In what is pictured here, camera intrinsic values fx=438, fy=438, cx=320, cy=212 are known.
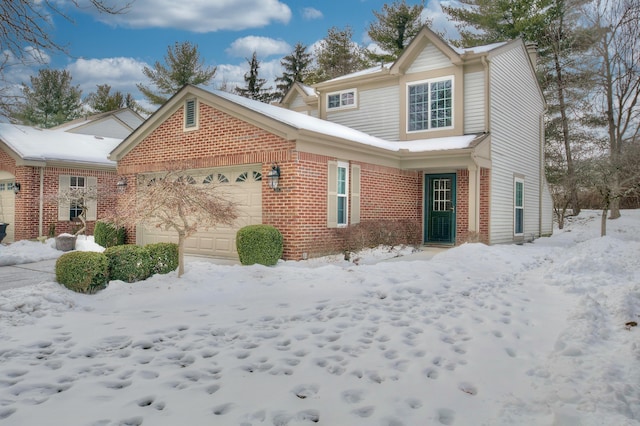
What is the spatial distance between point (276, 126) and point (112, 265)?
15.9 ft

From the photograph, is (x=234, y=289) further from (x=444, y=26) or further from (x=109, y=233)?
(x=444, y=26)

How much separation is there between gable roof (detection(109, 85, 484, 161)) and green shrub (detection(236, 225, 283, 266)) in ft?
7.69

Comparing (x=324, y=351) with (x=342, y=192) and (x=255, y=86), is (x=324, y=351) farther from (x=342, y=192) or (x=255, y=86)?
(x=255, y=86)

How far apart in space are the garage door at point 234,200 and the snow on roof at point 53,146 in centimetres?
696

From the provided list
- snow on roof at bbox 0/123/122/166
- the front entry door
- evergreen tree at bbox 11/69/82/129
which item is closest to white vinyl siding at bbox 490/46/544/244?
the front entry door

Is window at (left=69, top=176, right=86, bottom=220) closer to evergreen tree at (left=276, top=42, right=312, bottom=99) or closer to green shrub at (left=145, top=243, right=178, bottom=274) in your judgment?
green shrub at (left=145, top=243, right=178, bottom=274)

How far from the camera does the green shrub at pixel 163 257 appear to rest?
8273 mm

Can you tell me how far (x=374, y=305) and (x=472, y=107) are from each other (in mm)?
10236

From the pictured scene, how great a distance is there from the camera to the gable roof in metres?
10.5

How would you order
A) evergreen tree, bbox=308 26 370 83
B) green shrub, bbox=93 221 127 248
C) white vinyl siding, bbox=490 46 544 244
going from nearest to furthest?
green shrub, bbox=93 221 127 248, white vinyl siding, bbox=490 46 544 244, evergreen tree, bbox=308 26 370 83

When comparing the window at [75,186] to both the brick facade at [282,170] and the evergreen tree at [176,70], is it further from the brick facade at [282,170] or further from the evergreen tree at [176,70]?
the evergreen tree at [176,70]

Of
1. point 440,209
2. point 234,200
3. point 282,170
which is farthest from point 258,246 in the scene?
point 440,209

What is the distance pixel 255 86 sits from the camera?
40344mm

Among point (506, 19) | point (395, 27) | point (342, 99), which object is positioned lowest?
point (342, 99)
